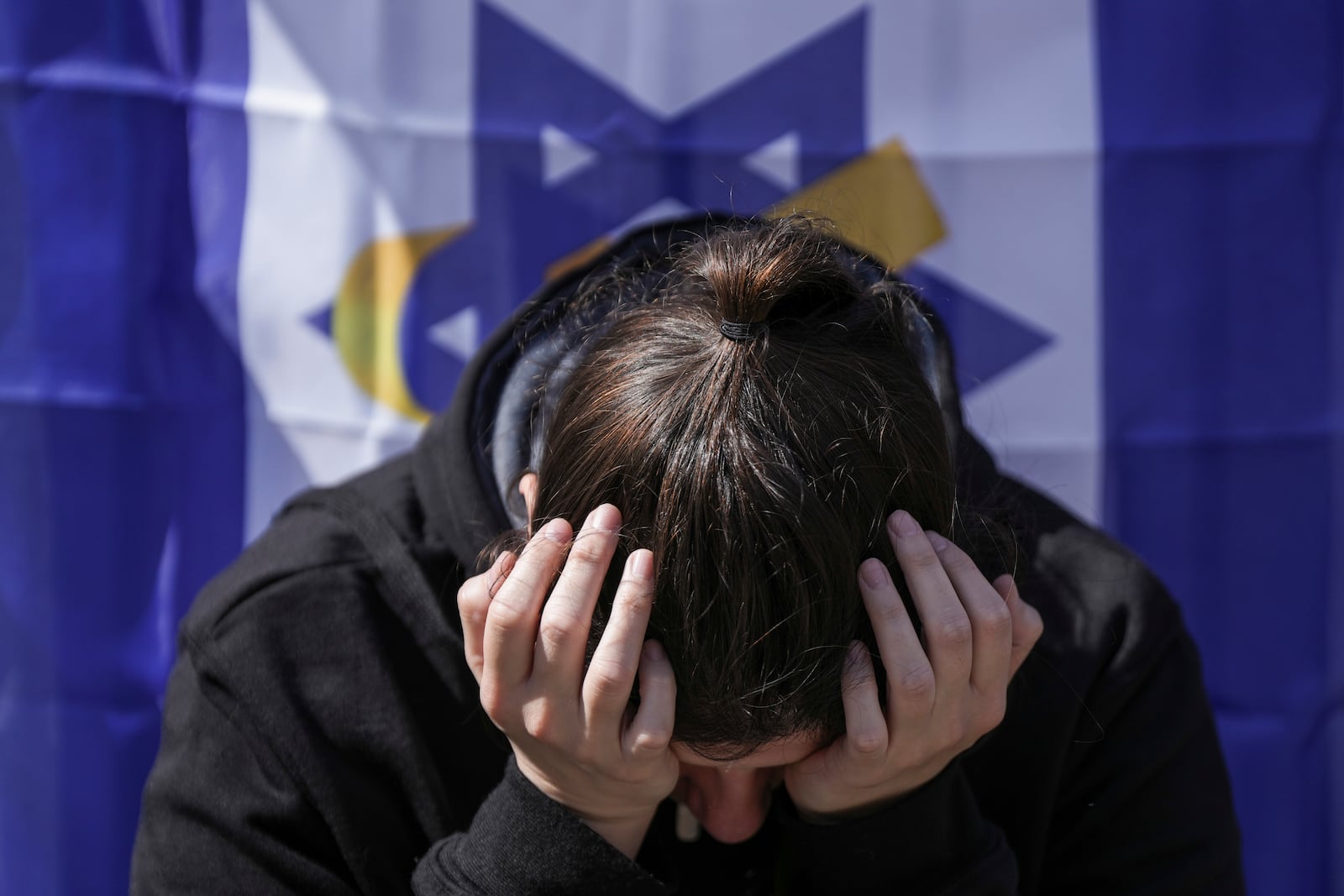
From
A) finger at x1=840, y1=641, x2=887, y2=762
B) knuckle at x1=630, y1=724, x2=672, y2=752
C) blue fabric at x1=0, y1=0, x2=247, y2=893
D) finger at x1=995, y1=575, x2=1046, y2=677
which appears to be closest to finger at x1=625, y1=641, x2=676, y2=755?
knuckle at x1=630, y1=724, x2=672, y2=752

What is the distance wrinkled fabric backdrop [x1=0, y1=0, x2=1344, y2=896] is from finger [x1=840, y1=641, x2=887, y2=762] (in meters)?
0.82

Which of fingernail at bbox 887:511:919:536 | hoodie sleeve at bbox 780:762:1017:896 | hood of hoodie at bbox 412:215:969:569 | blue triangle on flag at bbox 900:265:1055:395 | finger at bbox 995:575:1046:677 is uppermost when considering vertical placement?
blue triangle on flag at bbox 900:265:1055:395

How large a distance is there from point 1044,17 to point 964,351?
1.34 ft

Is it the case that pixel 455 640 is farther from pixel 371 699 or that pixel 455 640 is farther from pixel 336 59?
pixel 336 59

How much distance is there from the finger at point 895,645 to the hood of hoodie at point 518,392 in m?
0.21

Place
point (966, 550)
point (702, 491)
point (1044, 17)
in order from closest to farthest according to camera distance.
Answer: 1. point (702, 491)
2. point (966, 550)
3. point (1044, 17)

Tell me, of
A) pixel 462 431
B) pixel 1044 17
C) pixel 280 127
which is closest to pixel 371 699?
pixel 462 431

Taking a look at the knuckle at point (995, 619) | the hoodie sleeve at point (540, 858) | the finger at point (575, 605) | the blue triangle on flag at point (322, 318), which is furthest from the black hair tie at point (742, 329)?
the blue triangle on flag at point (322, 318)

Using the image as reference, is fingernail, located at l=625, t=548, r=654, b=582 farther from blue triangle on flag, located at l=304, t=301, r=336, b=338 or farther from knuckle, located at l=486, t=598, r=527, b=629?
blue triangle on flag, located at l=304, t=301, r=336, b=338

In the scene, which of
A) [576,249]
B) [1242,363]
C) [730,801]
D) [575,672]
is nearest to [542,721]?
[575,672]

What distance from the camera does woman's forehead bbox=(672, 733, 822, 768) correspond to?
69cm

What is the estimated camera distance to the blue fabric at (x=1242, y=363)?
1.35 m

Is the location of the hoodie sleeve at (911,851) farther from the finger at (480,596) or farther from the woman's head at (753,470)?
the finger at (480,596)

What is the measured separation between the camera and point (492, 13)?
1.35 m
